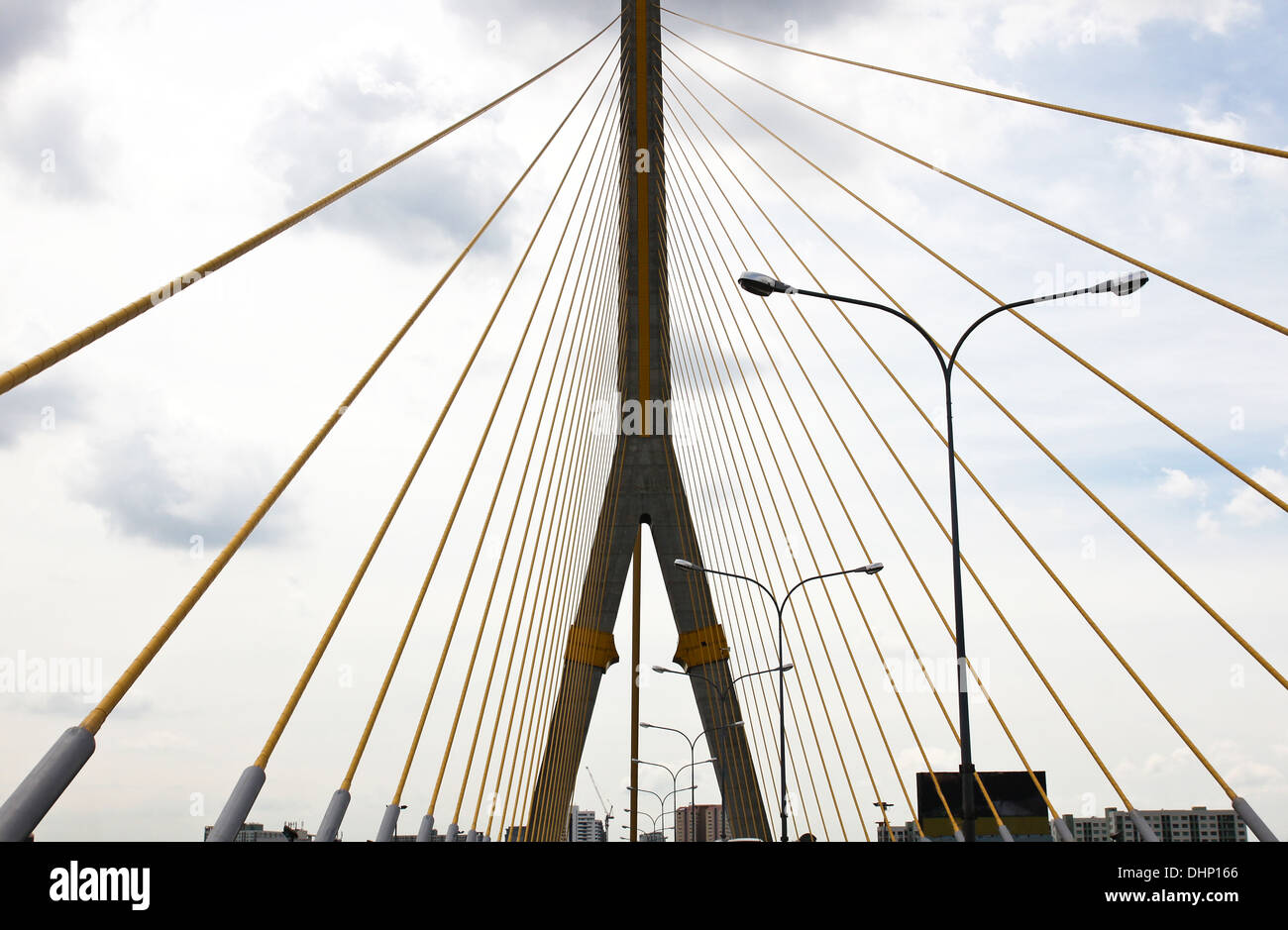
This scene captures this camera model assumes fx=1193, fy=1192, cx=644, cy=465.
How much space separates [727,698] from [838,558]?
10.0 meters

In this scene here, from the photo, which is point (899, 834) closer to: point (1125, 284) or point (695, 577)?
point (695, 577)

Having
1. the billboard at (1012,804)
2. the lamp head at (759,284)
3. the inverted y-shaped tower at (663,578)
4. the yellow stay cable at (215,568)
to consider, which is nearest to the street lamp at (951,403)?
the lamp head at (759,284)

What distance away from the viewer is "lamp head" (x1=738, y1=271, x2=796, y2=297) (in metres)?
15.7

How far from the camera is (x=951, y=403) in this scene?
54.5 feet

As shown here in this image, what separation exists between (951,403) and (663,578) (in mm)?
20005

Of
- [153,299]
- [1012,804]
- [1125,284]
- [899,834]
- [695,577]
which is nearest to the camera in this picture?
[153,299]

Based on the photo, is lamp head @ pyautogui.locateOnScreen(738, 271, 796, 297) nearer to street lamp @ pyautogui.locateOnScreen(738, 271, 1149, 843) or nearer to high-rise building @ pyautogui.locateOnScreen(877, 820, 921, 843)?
street lamp @ pyautogui.locateOnScreen(738, 271, 1149, 843)

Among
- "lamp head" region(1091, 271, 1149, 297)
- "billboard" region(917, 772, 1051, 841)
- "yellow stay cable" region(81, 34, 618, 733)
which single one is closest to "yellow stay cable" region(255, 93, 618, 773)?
"yellow stay cable" region(81, 34, 618, 733)

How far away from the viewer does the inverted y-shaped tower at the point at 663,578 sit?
32.6 metres

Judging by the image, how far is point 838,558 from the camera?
87.2 ft

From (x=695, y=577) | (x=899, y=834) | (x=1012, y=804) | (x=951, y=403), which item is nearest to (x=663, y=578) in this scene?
(x=695, y=577)

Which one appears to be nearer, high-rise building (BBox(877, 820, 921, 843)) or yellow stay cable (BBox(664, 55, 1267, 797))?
yellow stay cable (BBox(664, 55, 1267, 797))
